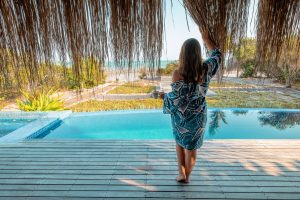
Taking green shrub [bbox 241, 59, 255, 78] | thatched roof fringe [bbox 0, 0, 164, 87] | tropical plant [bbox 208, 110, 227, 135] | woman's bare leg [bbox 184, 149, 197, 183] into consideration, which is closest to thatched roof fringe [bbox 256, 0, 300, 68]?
green shrub [bbox 241, 59, 255, 78]

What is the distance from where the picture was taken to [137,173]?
7.87 ft

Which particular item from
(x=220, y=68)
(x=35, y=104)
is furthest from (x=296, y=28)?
(x=35, y=104)

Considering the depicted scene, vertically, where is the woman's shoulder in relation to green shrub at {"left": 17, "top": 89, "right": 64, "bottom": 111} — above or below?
above

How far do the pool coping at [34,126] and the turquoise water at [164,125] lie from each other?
0.63 ft

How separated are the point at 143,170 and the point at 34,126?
10.00ft

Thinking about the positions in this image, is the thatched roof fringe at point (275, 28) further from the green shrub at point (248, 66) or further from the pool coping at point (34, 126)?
the pool coping at point (34, 126)

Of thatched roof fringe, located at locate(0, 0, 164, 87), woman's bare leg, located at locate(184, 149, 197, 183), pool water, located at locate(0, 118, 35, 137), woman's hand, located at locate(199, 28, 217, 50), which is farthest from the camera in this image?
pool water, located at locate(0, 118, 35, 137)

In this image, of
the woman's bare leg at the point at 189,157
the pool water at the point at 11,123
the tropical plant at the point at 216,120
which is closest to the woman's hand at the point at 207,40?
the woman's bare leg at the point at 189,157

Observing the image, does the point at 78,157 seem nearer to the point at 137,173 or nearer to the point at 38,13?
the point at 137,173

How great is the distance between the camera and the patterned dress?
170 cm

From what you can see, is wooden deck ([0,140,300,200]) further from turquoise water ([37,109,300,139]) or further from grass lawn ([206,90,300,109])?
grass lawn ([206,90,300,109])

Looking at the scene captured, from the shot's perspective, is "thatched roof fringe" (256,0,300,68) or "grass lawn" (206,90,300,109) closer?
"thatched roof fringe" (256,0,300,68)

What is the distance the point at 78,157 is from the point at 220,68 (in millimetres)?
2069

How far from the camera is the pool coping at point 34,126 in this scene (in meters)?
3.70
